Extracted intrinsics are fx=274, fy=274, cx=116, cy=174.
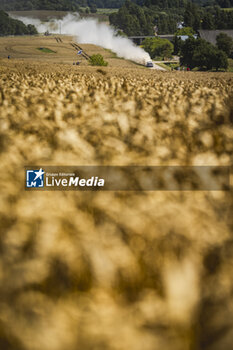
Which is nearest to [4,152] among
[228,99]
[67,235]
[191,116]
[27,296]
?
[67,235]

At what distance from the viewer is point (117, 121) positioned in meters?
2.63

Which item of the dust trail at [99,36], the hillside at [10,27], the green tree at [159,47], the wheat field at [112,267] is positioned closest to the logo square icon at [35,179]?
the wheat field at [112,267]

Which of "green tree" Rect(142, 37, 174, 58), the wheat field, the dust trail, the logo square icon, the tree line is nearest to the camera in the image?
the wheat field

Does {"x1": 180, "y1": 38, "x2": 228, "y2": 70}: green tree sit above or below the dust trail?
below

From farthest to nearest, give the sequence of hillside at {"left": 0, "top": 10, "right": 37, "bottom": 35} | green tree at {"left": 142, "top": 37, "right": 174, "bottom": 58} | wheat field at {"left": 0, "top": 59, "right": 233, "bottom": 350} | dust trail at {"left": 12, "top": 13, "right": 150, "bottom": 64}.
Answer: hillside at {"left": 0, "top": 10, "right": 37, "bottom": 35} → dust trail at {"left": 12, "top": 13, "right": 150, "bottom": 64} → green tree at {"left": 142, "top": 37, "right": 174, "bottom": 58} → wheat field at {"left": 0, "top": 59, "right": 233, "bottom": 350}

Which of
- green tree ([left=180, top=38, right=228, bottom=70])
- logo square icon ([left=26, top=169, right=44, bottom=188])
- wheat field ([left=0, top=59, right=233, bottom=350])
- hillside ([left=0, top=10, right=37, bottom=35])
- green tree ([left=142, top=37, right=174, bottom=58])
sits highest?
hillside ([left=0, top=10, right=37, bottom=35])

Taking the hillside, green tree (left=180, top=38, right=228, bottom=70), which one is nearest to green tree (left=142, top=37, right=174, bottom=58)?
green tree (left=180, top=38, right=228, bottom=70)

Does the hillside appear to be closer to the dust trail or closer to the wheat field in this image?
the dust trail

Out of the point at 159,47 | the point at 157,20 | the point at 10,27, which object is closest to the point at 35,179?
the point at 159,47

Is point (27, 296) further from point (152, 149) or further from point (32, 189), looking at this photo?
point (152, 149)

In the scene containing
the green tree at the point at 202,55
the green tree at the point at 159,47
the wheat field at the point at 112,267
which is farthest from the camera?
the green tree at the point at 159,47

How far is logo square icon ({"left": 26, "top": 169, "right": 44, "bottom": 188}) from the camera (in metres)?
1.69

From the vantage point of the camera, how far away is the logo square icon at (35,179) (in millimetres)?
1694

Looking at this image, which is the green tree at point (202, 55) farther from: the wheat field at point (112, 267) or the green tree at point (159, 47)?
the wheat field at point (112, 267)
